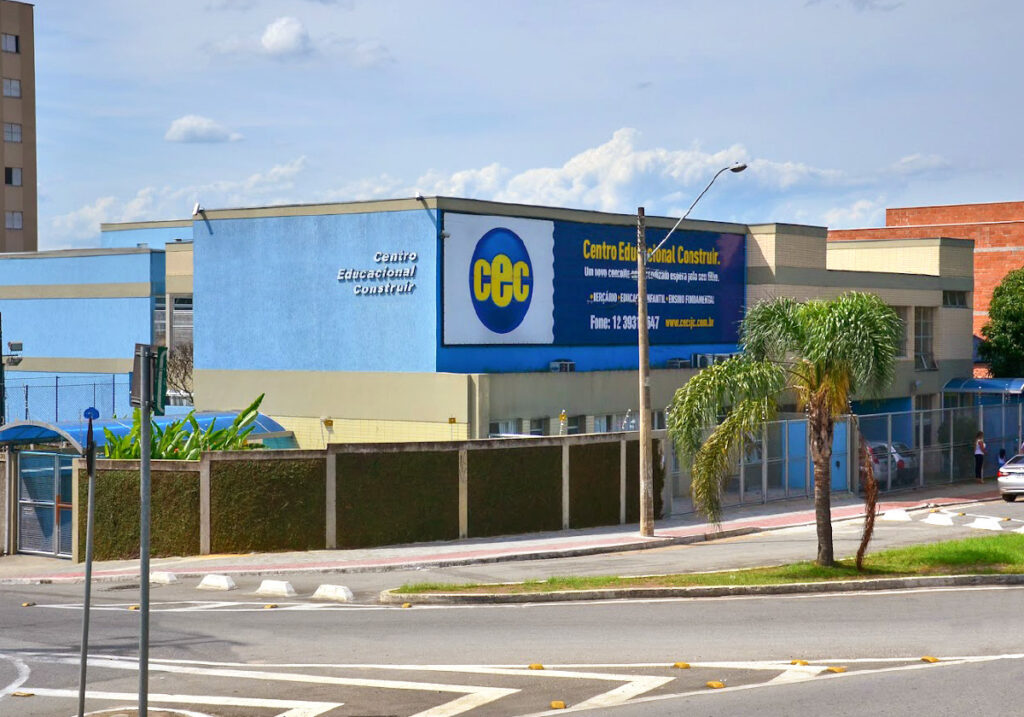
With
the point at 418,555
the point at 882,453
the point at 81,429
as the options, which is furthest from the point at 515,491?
the point at 882,453

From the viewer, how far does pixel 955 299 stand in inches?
2159

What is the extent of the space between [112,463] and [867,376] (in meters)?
16.5

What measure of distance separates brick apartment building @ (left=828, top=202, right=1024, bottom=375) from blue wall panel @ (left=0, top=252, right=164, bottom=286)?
3921 centimetres

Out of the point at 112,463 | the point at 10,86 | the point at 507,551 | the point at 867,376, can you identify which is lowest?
the point at 507,551

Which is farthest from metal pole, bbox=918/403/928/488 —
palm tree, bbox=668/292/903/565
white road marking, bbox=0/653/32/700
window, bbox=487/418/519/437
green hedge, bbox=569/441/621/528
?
white road marking, bbox=0/653/32/700

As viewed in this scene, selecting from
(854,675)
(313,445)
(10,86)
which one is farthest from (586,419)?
(10,86)

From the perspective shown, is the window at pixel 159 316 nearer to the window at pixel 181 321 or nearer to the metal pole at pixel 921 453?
the window at pixel 181 321

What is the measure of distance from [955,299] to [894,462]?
1736 centimetres

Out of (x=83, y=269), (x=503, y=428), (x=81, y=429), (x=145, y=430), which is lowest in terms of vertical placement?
(x=503, y=428)

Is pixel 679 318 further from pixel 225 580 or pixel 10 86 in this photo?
pixel 10 86

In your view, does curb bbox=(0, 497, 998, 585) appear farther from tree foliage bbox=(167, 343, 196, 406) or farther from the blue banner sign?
tree foliage bbox=(167, 343, 196, 406)

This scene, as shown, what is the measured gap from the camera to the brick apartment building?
234ft

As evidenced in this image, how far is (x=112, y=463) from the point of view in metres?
28.6

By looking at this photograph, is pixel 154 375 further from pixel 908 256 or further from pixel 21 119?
pixel 21 119
